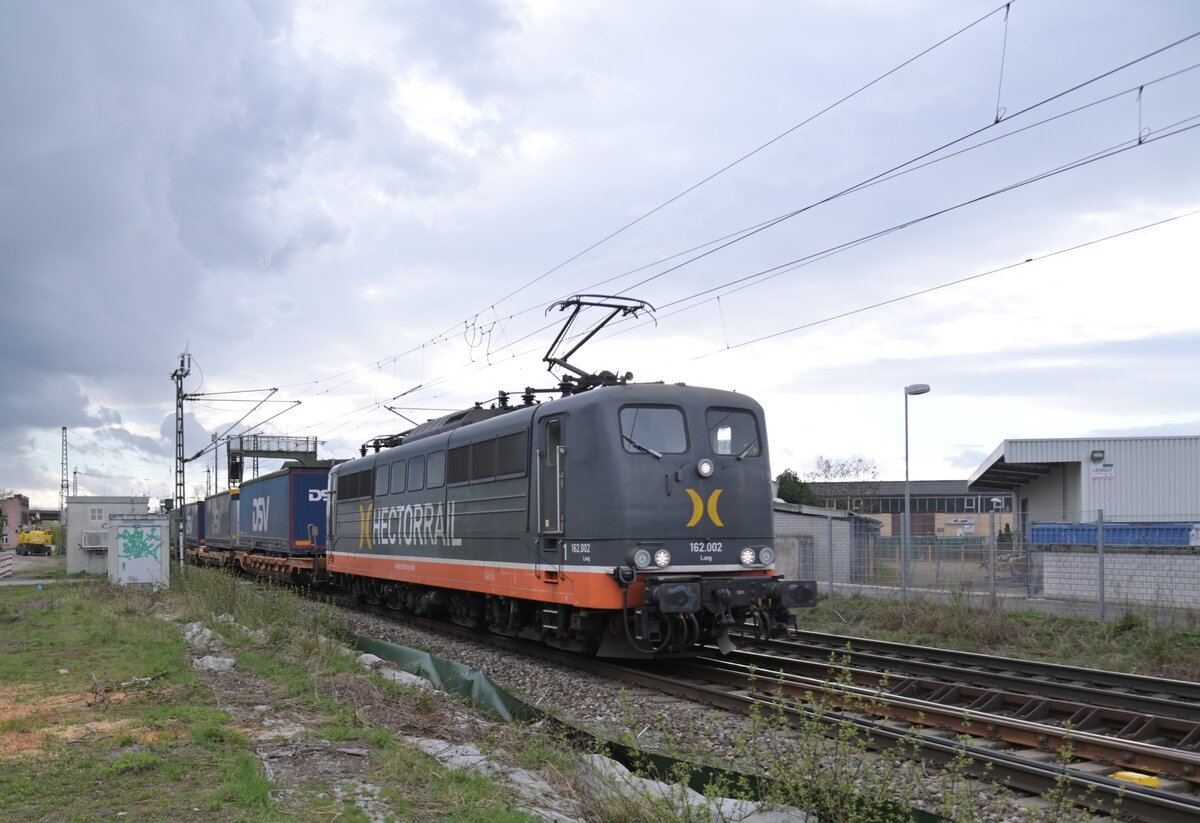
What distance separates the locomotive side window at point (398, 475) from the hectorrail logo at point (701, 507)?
23.5 ft

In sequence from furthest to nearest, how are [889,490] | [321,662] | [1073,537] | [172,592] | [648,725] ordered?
[889,490], [172,592], [1073,537], [321,662], [648,725]

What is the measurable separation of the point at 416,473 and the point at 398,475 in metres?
1.06

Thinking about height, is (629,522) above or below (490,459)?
below

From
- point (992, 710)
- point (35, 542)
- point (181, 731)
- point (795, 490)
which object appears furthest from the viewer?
point (35, 542)

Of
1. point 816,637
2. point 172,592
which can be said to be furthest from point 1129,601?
point 172,592

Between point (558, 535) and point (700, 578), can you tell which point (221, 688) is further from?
point (700, 578)

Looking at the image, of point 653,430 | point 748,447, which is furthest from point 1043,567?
point 653,430

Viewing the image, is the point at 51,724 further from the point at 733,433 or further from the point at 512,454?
the point at 733,433

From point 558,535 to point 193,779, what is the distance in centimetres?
563

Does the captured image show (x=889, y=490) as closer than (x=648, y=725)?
No

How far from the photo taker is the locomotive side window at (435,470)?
15.2 meters

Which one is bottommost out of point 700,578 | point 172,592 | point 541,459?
point 172,592

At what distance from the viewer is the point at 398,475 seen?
17.3 meters

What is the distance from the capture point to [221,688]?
31.0 ft
